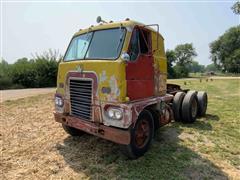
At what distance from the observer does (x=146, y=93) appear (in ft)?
14.3

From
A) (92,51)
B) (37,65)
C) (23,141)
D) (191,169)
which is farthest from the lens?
(37,65)

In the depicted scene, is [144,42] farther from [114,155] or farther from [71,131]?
[71,131]

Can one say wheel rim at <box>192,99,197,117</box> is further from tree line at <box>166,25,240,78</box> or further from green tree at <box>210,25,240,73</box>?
green tree at <box>210,25,240,73</box>

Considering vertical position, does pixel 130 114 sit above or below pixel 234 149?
above

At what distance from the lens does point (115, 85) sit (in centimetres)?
362

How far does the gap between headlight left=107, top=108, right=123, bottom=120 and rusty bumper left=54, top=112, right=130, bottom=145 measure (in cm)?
21

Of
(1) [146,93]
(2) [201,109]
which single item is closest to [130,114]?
(1) [146,93]

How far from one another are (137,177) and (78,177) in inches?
38.1

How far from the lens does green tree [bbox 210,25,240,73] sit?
62103mm

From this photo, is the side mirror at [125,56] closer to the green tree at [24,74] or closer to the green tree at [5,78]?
the green tree at [5,78]

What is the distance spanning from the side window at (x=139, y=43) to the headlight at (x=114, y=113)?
99 cm

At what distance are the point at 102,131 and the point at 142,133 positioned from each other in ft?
2.86

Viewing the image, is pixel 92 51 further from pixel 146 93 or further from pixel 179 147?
pixel 179 147

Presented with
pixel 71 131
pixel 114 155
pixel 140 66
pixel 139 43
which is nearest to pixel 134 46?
pixel 139 43
